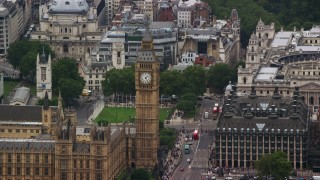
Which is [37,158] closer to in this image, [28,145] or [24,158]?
[24,158]

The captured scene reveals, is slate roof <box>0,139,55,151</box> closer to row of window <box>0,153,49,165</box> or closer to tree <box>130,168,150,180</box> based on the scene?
row of window <box>0,153,49,165</box>

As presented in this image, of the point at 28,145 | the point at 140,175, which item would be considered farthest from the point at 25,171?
the point at 140,175

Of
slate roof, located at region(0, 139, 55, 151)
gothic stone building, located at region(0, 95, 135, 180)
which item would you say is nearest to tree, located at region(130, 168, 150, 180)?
gothic stone building, located at region(0, 95, 135, 180)

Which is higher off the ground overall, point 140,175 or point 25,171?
point 25,171

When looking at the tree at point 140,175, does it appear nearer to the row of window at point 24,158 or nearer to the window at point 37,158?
the row of window at point 24,158

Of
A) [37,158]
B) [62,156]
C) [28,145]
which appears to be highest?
[28,145]
